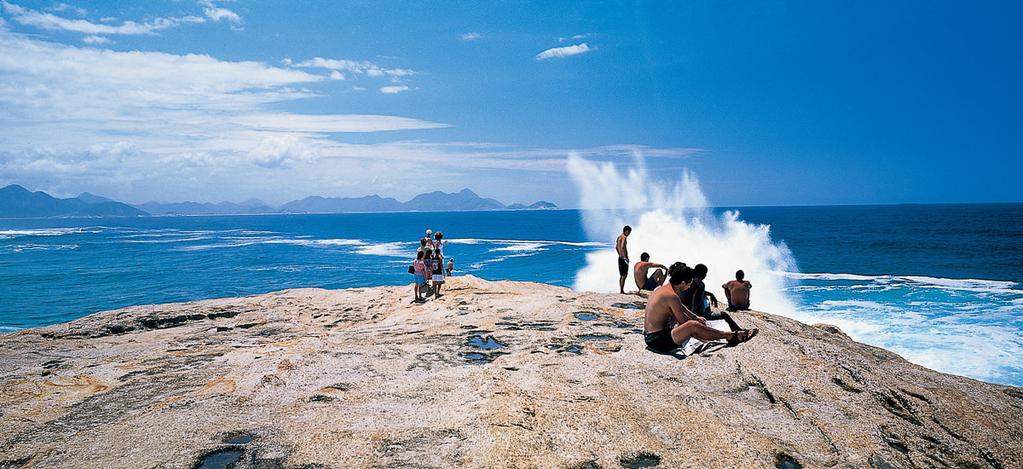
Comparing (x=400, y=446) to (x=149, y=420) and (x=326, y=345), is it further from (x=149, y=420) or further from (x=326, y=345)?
(x=326, y=345)

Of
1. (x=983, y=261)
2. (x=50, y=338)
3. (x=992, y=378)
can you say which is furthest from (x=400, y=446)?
(x=983, y=261)

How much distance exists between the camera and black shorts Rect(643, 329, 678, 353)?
7.97 meters

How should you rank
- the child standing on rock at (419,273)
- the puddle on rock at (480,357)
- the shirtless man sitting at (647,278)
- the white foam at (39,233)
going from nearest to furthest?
the puddle on rock at (480,357), the shirtless man sitting at (647,278), the child standing on rock at (419,273), the white foam at (39,233)

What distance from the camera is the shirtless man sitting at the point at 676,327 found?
7762mm

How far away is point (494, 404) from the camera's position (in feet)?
18.9

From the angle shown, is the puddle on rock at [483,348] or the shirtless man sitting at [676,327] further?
the puddle on rock at [483,348]

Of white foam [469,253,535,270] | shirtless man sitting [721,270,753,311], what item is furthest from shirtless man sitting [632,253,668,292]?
white foam [469,253,535,270]

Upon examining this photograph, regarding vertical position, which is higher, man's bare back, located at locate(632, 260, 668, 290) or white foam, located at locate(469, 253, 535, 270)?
man's bare back, located at locate(632, 260, 668, 290)

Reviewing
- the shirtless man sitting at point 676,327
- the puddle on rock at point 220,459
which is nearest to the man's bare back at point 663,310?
the shirtless man sitting at point 676,327

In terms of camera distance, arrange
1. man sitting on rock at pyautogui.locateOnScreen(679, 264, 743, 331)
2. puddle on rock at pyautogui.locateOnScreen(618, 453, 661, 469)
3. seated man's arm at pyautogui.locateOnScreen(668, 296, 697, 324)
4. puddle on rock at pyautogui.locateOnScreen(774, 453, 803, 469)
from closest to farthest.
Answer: puddle on rock at pyautogui.locateOnScreen(618, 453, 661, 469) < puddle on rock at pyautogui.locateOnScreen(774, 453, 803, 469) < seated man's arm at pyautogui.locateOnScreen(668, 296, 697, 324) < man sitting on rock at pyautogui.locateOnScreen(679, 264, 743, 331)

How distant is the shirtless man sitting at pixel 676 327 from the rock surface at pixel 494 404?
9.8 inches

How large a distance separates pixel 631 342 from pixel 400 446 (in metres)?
4.85

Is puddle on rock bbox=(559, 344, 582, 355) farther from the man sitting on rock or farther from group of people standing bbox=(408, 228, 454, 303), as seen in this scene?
group of people standing bbox=(408, 228, 454, 303)

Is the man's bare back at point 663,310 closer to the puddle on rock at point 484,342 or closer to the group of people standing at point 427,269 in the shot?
the puddle on rock at point 484,342
